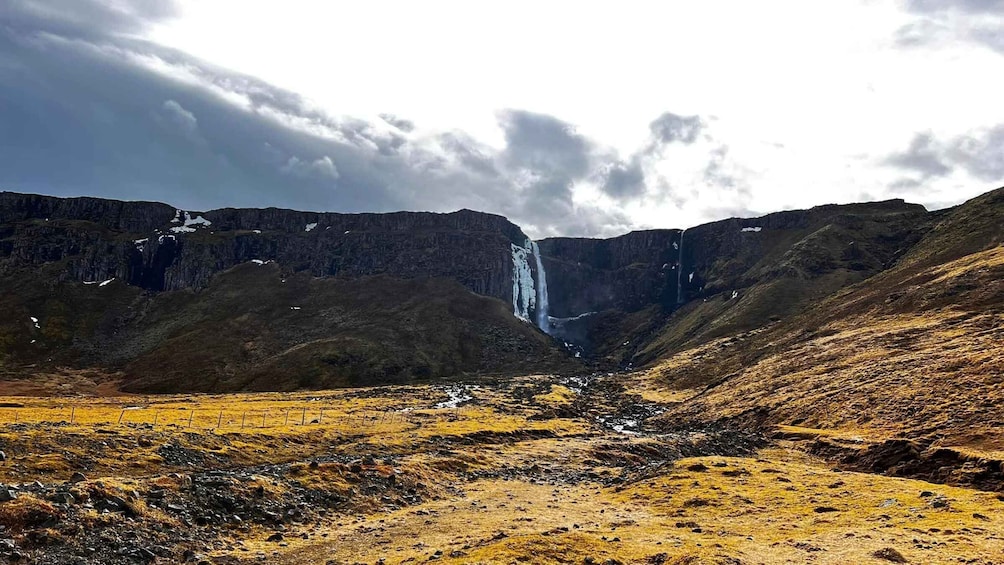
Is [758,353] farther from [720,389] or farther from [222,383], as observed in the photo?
[222,383]

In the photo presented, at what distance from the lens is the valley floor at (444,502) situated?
28141 millimetres

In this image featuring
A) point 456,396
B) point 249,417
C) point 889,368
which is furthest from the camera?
point 456,396

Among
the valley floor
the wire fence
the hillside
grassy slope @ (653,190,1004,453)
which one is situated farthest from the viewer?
the wire fence

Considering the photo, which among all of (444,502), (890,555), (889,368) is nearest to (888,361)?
(889,368)

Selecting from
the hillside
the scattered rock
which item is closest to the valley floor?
the scattered rock

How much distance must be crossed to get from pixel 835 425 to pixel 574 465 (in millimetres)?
41940

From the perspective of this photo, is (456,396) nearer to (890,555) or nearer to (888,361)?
(888,361)

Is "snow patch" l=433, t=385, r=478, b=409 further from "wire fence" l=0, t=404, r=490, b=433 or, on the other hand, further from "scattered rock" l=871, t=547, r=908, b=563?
"scattered rock" l=871, t=547, r=908, b=563

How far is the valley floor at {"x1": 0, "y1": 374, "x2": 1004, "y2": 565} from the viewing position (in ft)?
92.3

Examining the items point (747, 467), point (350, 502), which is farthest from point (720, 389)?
point (350, 502)

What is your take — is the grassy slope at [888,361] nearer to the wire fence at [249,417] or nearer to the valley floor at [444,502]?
the valley floor at [444,502]

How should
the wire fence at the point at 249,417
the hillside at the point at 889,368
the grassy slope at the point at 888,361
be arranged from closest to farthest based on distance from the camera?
the hillside at the point at 889,368, the grassy slope at the point at 888,361, the wire fence at the point at 249,417

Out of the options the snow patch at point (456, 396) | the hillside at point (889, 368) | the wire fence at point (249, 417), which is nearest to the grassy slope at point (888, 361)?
the hillside at point (889, 368)

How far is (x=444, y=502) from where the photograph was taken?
44.8 m
